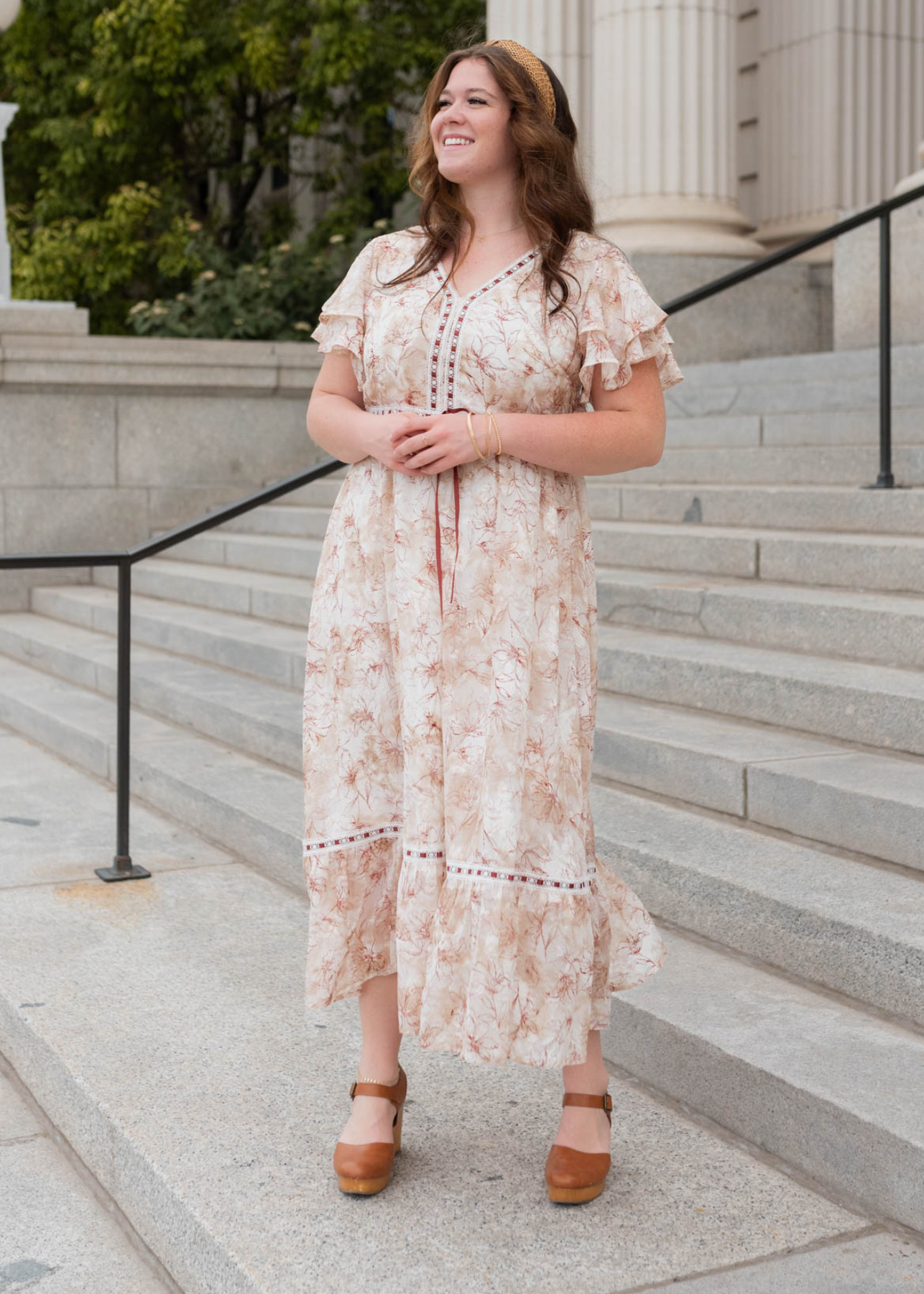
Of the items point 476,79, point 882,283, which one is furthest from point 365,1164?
point 882,283

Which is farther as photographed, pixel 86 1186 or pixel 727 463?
pixel 727 463

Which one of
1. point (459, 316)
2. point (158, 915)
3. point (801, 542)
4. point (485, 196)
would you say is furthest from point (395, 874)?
point (801, 542)

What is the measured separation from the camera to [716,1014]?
10.7ft

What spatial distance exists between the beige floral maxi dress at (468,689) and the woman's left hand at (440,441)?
6cm

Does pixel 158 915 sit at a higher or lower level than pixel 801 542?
lower

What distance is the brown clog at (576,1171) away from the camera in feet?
9.09

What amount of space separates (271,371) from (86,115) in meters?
7.85

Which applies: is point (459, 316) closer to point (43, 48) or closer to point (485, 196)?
point (485, 196)

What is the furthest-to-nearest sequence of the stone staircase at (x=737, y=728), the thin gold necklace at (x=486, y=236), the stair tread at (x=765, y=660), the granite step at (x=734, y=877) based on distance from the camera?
the stair tread at (x=765, y=660) < the granite step at (x=734, y=877) < the stone staircase at (x=737, y=728) < the thin gold necklace at (x=486, y=236)

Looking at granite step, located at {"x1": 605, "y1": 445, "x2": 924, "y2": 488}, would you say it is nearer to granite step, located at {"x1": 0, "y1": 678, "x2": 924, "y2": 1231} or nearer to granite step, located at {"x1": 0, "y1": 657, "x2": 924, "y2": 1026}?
granite step, located at {"x1": 0, "y1": 657, "x2": 924, "y2": 1026}

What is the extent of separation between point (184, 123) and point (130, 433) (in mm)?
8198

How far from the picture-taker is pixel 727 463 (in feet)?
23.4

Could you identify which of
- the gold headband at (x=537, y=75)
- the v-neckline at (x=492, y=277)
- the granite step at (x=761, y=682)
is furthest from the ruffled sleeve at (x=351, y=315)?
the granite step at (x=761, y=682)

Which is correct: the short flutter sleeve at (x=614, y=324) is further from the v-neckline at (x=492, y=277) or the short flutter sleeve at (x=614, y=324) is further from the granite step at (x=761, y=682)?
the granite step at (x=761, y=682)
